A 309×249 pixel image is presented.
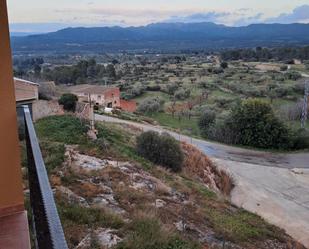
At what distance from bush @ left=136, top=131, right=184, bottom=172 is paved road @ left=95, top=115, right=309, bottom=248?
9.24 feet

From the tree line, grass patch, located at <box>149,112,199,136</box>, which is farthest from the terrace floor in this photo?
the tree line

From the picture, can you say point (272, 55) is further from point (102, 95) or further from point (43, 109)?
point (43, 109)

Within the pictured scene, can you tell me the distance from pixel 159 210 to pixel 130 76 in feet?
210

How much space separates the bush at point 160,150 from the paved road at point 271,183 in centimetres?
282

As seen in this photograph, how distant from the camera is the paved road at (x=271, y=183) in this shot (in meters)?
15.4

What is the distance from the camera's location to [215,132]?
34219 mm

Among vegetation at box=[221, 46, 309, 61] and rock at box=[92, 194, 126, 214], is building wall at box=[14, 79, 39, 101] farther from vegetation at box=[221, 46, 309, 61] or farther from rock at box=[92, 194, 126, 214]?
vegetation at box=[221, 46, 309, 61]

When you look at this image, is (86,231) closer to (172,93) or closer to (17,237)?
(17,237)

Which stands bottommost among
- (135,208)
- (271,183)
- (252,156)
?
(252,156)

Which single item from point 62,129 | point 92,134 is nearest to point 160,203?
point 62,129

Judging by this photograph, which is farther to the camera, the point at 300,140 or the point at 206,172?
the point at 300,140

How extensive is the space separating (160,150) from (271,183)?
744 centimetres

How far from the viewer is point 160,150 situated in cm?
1700

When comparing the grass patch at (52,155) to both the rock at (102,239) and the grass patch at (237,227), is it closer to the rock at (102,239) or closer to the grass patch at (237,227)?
the rock at (102,239)
